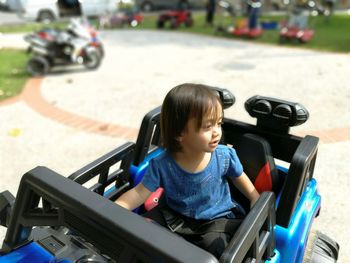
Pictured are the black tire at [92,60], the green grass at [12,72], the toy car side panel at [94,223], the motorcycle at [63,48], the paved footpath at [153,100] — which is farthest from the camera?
the black tire at [92,60]

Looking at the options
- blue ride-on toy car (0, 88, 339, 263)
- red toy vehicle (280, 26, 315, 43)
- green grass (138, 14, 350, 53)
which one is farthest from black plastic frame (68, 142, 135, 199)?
red toy vehicle (280, 26, 315, 43)

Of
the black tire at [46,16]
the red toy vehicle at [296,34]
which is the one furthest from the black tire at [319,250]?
the black tire at [46,16]

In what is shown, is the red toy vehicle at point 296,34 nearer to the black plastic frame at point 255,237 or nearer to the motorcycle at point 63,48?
the motorcycle at point 63,48

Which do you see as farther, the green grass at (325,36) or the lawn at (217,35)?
the green grass at (325,36)

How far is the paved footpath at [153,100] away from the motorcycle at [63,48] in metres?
0.23

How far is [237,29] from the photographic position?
10.6 metres

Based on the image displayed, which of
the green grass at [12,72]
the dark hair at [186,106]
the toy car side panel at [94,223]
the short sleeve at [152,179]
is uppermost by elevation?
the dark hair at [186,106]

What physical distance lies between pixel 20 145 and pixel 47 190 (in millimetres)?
2823

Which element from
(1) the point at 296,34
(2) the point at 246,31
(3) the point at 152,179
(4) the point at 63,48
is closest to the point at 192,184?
(3) the point at 152,179

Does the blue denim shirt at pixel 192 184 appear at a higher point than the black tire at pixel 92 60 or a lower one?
higher

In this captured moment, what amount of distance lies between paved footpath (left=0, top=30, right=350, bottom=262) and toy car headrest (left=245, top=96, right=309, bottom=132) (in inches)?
37.8

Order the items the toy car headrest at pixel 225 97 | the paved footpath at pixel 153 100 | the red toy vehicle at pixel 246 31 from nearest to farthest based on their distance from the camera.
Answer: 1. the toy car headrest at pixel 225 97
2. the paved footpath at pixel 153 100
3. the red toy vehicle at pixel 246 31

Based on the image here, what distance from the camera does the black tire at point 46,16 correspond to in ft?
49.2

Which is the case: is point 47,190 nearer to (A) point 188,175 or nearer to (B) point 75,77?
(A) point 188,175
